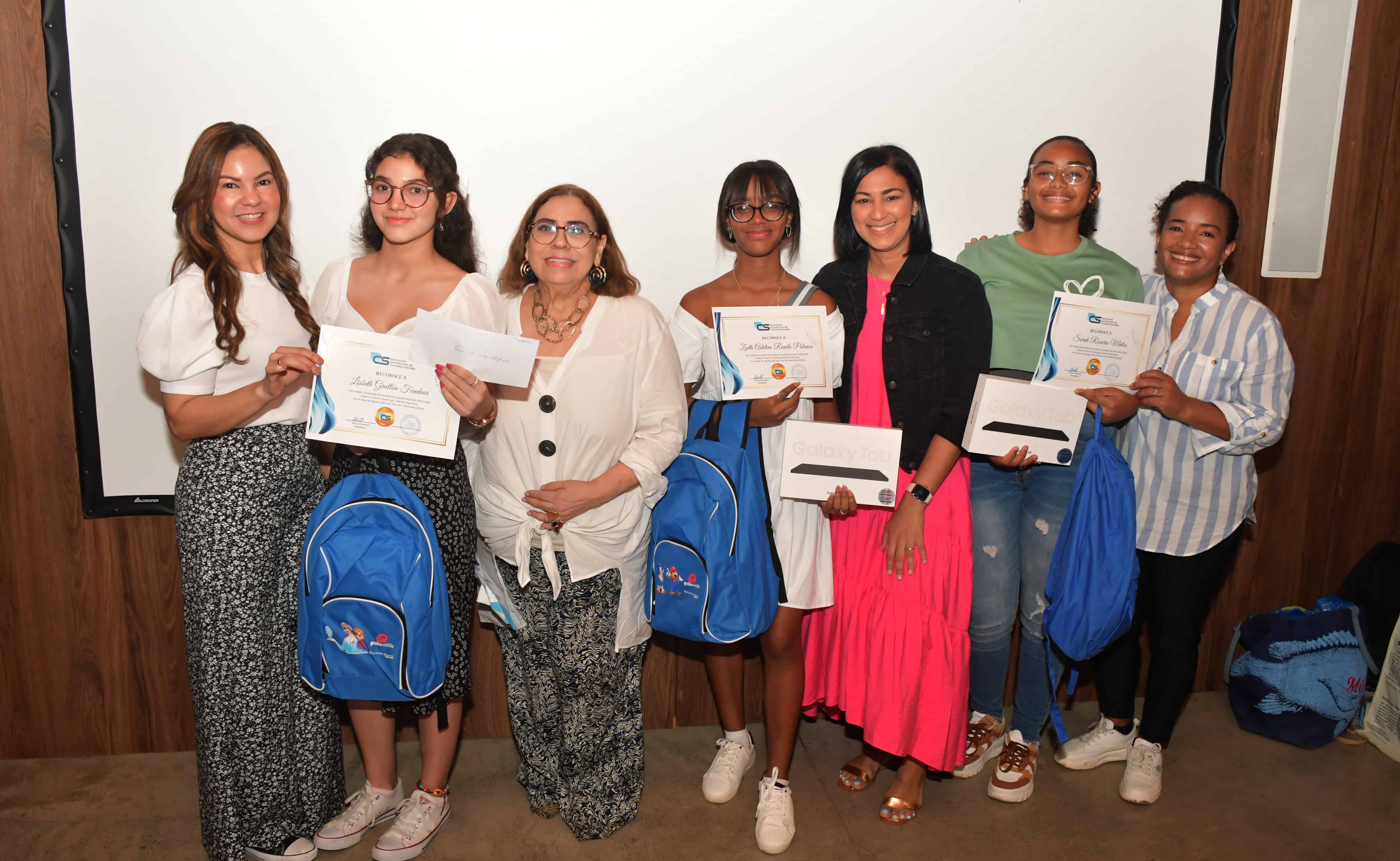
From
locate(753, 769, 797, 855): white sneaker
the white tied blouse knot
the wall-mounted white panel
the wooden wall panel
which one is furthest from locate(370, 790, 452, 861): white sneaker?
the wall-mounted white panel

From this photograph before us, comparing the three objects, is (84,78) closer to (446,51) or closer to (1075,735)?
(446,51)

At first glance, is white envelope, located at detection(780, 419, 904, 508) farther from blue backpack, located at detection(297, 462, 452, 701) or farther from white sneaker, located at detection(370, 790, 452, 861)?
white sneaker, located at detection(370, 790, 452, 861)

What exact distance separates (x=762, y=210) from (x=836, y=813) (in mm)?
1753

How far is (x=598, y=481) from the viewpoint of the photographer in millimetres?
Result: 2131

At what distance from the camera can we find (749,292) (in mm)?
2324

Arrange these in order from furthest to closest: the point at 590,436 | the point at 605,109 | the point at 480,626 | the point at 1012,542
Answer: the point at 480,626, the point at 605,109, the point at 1012,542, the point at 590,436

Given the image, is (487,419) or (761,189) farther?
(761,189)

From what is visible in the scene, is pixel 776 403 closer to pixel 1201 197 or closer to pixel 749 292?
pixel 749 292

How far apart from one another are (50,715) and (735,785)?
2.19m

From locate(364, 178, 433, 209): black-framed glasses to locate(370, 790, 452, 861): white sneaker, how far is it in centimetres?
160

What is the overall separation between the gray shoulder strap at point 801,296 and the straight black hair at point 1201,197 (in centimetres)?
107

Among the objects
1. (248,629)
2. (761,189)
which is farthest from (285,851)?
(761,189)

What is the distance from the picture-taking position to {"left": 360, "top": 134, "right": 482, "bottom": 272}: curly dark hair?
6.62 ft

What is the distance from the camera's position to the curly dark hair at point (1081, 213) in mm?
2312
